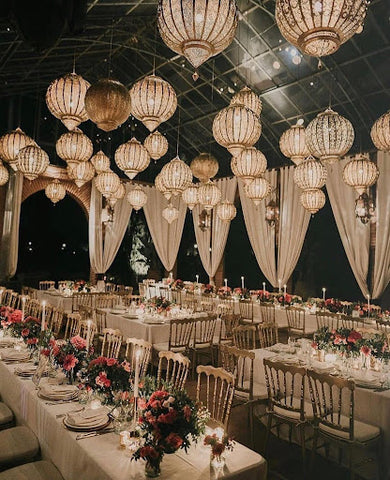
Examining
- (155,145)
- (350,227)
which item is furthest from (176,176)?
(350,227)

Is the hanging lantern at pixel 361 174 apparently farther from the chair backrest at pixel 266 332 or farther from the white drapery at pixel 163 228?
the white drapery at pixel 163 228

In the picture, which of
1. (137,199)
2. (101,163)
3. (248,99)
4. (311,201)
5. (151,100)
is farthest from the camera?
(137,199)

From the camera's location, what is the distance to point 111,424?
2441mm

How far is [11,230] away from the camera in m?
10.0

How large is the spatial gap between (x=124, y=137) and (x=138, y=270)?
426 cm

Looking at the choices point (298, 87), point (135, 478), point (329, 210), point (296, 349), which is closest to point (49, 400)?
point (135, 478)

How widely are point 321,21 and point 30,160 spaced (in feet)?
14.1

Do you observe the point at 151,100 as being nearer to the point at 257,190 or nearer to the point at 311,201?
the point at 257,190

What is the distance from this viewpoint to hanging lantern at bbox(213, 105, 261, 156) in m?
3.60

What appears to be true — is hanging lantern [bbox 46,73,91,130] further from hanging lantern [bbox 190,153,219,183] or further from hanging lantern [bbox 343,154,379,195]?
hanging lantern [bbox 343,154,379,195]

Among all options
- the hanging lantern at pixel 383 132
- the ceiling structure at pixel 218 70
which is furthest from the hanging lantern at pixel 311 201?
the hanging lantern at pixel 383 132

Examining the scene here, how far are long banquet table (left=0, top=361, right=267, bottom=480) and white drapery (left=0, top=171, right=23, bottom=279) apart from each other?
8.01 m

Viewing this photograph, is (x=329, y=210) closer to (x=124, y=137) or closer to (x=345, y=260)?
(x=345, y=260)

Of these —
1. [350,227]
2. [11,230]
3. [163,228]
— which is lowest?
[11,230]
